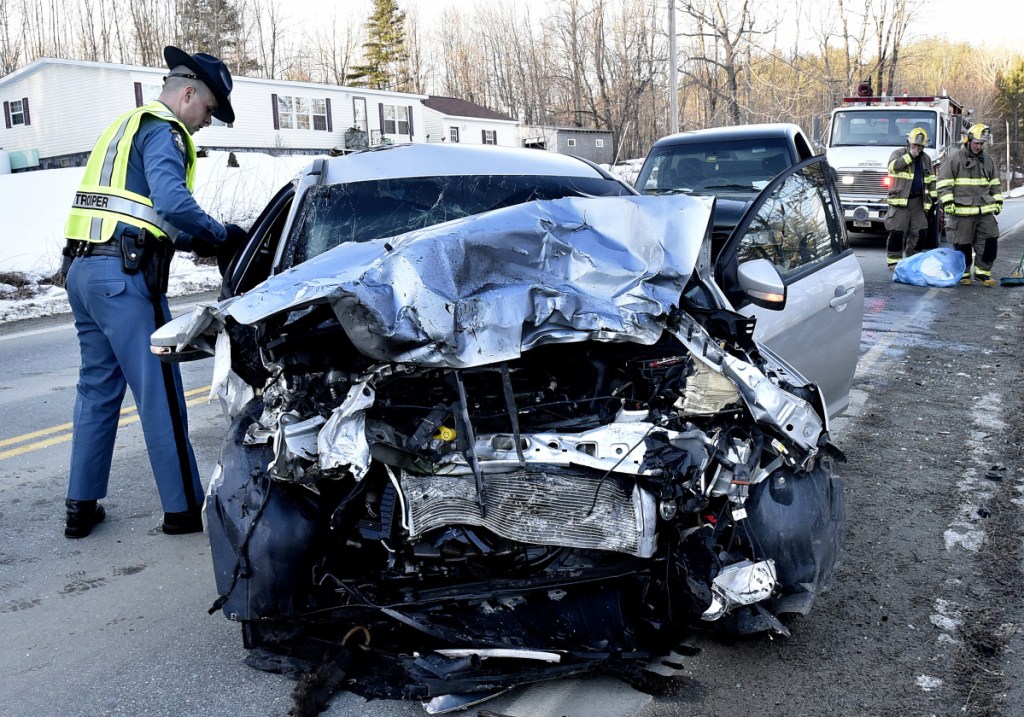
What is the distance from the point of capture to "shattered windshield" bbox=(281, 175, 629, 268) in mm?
4195

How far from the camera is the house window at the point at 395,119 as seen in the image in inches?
1800

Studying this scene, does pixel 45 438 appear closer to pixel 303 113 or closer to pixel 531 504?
pixel 531 504

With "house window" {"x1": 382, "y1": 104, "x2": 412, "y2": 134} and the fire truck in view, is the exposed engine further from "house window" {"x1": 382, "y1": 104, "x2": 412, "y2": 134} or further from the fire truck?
"house window" {"x1": 382, "y1": 104, "x2": 412, "y2": 134}

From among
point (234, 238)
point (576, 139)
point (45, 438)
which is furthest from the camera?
point (576, 139)

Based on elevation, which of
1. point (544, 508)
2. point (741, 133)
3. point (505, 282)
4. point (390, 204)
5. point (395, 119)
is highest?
point (395, 119)

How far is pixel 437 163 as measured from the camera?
4617 mm

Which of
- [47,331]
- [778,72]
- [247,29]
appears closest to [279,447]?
[47,331]

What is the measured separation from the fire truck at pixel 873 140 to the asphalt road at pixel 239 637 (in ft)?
35.5

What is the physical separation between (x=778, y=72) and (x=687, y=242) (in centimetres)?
5522

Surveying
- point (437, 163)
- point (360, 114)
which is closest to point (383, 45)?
point (360, 114)

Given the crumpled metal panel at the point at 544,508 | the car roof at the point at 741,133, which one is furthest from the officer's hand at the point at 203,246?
the car roof at the point at 741,133

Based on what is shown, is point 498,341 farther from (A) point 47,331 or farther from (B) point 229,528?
(A) point 47,331

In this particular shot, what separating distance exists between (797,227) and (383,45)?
66.1 meters

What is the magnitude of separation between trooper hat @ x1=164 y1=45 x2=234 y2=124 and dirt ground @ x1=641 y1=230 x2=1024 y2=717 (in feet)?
10.7
